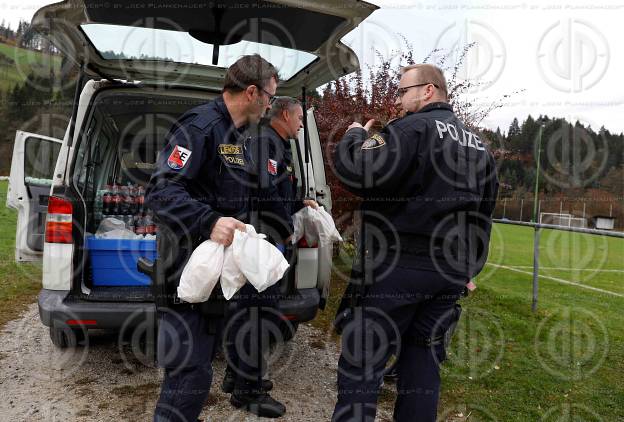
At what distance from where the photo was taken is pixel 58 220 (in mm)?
3227

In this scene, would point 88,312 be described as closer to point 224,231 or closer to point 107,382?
point 107,382

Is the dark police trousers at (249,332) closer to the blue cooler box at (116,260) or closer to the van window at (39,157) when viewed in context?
the blue cooler box at (116,260)

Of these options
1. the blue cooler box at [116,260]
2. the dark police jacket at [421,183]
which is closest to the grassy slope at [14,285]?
the blue cooler box at [116,260]

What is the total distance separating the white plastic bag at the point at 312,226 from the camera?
3.78 metres

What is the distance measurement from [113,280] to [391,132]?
2.56 metres

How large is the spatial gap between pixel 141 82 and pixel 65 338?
210 cm

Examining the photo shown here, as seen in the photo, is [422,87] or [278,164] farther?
[278,164]

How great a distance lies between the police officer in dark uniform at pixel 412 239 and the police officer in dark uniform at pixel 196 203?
1.75 feet

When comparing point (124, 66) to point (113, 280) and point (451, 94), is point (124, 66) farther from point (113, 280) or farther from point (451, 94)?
point (451, 94)

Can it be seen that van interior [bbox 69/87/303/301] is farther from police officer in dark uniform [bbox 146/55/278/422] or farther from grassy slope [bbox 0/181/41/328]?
grassy slope [bbox 0/181/41/328]

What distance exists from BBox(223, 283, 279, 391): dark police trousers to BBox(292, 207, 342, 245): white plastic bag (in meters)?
0.79

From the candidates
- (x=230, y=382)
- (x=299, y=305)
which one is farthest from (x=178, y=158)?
(x=230, y=382)

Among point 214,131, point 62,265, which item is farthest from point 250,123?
point 62,265

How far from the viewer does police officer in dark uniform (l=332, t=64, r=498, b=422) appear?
2.28 meters
